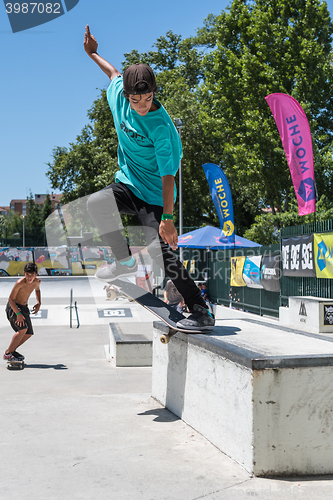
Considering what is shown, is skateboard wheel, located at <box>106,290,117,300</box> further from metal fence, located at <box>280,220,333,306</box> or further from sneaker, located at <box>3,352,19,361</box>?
sneaker, located at <box>3,352,19,361</box>

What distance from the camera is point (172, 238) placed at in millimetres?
3791

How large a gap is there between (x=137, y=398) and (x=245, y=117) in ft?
71.4

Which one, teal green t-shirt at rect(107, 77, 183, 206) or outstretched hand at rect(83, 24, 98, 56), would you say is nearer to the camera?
teal green t-shirt at rect(107, 77, 183, 206)

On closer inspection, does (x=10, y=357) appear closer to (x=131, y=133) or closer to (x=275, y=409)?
(x=131, y=133)

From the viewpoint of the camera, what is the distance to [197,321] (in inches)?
163

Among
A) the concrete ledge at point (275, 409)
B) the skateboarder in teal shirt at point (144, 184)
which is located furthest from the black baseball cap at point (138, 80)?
the concrete ledge at point (275, 409)

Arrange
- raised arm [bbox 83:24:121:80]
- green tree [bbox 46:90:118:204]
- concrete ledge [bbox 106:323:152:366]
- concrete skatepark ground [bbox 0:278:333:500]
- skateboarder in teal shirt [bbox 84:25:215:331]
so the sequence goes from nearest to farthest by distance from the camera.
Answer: concrete skatepark ground [bbox 0:278:333:500], skateboarder in teal shirt [bbox 84:25:215:331], raised arm [bbox 83:24:121:80], concrete ledge [bbox 106:323:152:366], green tree [bbox 46:90:118:204]

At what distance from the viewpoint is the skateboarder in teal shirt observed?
3758 millimetres

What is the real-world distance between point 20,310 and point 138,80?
536 cm

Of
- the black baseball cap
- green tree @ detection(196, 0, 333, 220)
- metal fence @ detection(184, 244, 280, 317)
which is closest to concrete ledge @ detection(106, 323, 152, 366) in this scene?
the black baseball cap

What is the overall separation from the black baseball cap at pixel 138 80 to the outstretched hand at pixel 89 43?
101 cm

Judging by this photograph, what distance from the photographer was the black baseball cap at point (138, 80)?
3.61 meters

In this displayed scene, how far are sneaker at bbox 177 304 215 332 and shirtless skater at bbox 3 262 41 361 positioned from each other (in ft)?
13.8

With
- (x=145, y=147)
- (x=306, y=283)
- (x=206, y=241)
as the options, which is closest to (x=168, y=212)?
(x=145, y=147)
